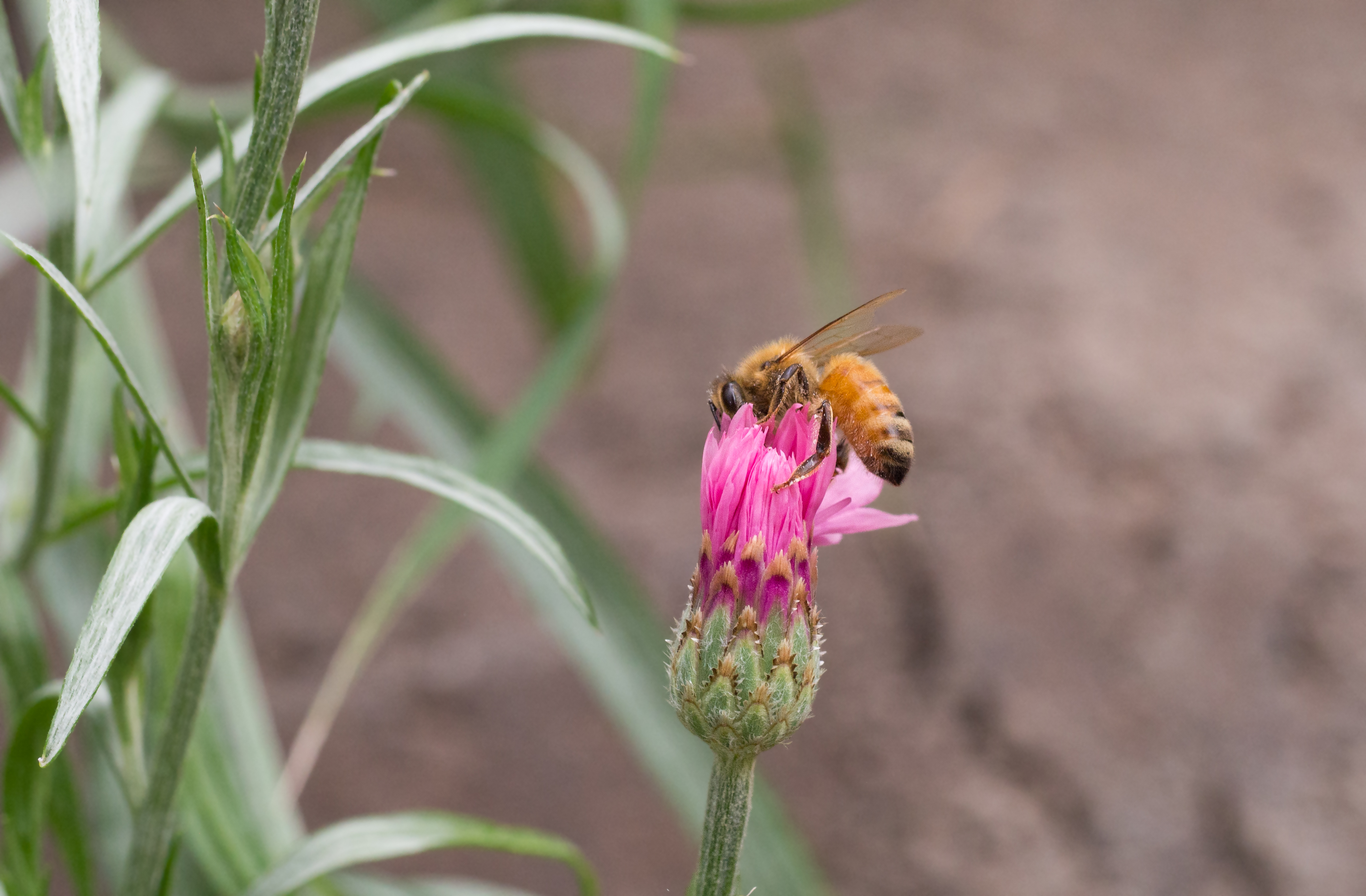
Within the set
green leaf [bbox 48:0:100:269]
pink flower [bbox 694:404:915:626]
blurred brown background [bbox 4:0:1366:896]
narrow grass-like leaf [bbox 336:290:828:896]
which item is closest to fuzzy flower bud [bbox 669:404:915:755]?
pink flower [bbox 694:404:915:626]

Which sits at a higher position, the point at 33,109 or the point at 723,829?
the point at 33,109

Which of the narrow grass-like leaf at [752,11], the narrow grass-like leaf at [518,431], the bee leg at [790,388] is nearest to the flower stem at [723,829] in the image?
the bee leg at [790,388]

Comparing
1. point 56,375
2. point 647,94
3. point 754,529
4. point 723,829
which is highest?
point 647,94

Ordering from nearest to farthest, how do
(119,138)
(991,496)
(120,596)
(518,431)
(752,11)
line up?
(120,596)
(119,138)
(518,431)
(752,11)
(991,496)

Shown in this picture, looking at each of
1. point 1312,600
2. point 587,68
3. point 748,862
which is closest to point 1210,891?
point 1312,600

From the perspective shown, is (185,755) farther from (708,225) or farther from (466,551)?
(708,225)

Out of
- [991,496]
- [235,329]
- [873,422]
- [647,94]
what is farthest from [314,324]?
[991,496]

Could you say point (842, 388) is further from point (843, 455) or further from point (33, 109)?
point (33, 109)
